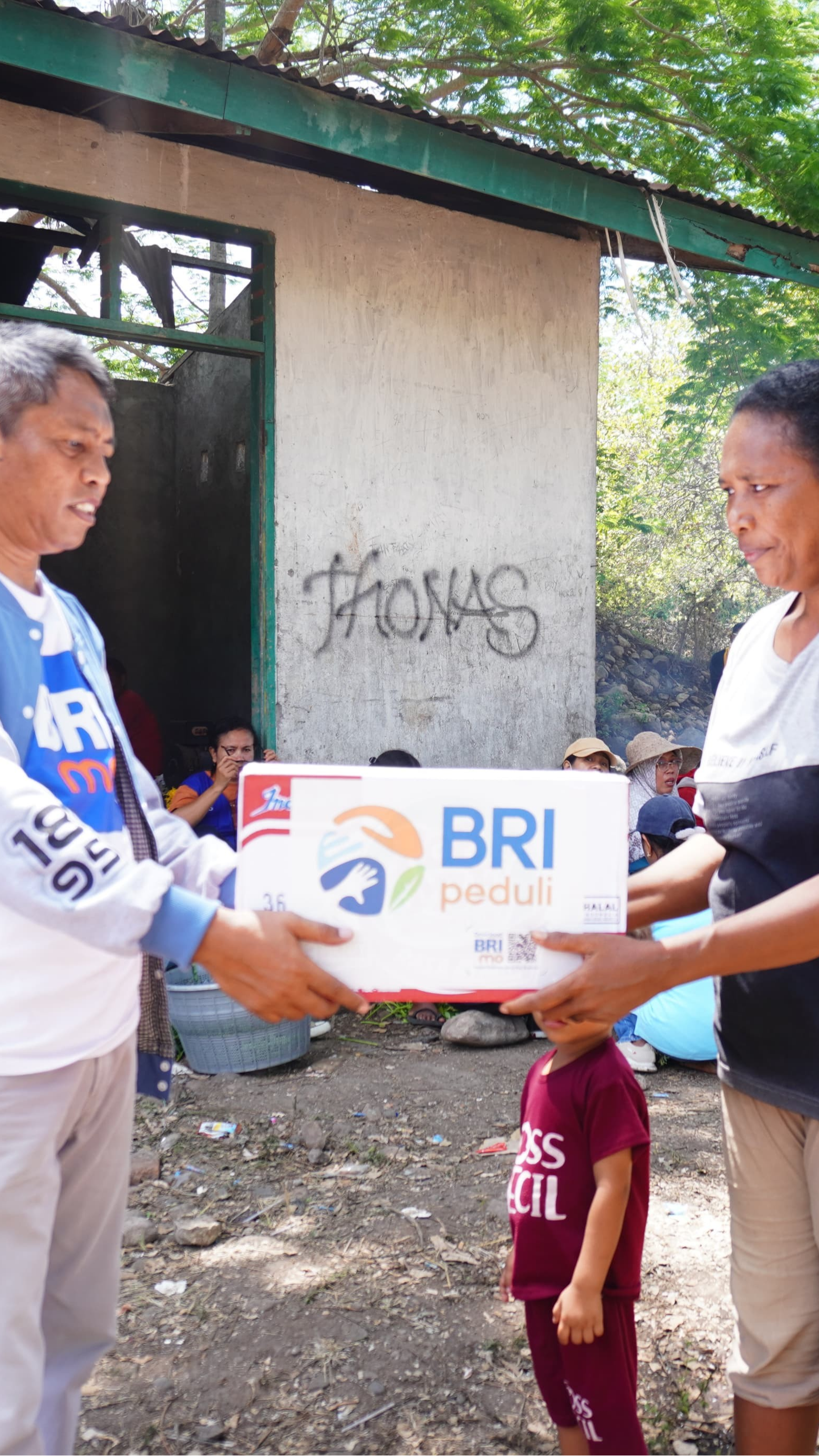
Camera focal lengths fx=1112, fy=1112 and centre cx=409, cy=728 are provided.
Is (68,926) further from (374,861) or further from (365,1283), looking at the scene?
(365,1283)

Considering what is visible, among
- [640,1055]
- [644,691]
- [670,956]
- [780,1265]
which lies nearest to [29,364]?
[670,956]

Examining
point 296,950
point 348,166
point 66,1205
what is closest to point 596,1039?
point 296,950

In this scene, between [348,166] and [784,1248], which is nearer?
[784,1248]

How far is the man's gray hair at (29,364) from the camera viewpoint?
1.72 m

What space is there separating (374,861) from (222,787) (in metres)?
3.72

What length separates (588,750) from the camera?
5770 mm

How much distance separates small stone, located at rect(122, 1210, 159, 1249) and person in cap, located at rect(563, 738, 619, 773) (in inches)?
124

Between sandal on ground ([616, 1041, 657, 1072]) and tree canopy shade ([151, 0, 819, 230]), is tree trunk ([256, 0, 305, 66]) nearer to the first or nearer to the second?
tree canopy shade ([151, 0, 819, 230])

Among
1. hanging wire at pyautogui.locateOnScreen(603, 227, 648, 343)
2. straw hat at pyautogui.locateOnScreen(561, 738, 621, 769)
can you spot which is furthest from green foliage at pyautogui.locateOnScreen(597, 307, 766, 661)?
straw hat at pyautogui.locateOnScreen(561, 738, 621, 769)

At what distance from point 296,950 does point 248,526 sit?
7.20m

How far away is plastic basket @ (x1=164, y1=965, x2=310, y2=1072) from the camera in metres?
4.34

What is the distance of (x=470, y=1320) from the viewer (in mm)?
2811

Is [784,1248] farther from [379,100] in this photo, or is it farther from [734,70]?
[734,70]

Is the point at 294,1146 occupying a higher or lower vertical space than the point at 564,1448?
lower
